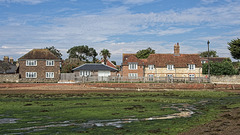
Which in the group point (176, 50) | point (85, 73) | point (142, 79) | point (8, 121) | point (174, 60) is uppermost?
point (176, 50)

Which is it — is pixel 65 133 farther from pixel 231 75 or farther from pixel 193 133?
pixel 231 75

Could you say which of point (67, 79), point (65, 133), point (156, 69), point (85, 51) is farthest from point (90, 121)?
point (85, 51)

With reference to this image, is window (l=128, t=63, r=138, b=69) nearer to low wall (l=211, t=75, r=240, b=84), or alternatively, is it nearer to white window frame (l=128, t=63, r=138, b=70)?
white window frame (l=128, t=63, r=138, b=70)

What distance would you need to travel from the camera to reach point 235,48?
257 feet

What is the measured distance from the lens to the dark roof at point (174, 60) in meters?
83.5

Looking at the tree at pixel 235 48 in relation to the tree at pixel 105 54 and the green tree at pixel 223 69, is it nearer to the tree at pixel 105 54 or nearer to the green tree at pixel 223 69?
the green tree at pixel 223 69

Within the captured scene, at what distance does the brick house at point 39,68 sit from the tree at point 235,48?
148 feet

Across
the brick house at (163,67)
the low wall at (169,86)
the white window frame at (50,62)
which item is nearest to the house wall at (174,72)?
the brick house at (163,67)

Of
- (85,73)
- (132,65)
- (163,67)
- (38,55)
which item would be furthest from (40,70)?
(163,67)

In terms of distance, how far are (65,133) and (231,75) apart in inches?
2479

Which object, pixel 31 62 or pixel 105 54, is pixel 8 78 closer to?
pixel 31 62

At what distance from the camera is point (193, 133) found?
53.4 ft

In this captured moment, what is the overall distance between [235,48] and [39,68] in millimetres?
50156

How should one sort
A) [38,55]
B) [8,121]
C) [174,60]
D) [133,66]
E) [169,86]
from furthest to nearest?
[174,60], [133,66], [38,55], [169,86], [8,121]
